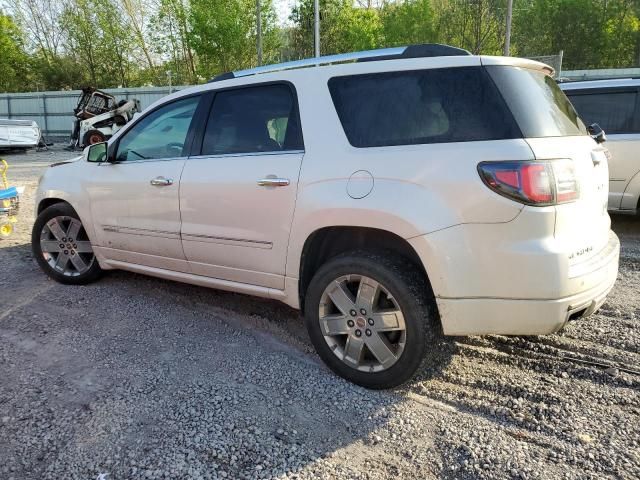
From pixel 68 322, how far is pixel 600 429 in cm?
375

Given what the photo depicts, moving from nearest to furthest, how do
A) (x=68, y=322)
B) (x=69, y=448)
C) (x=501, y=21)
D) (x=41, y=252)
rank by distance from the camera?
(x=69, y=448) → (x=68, y=322) → (x=41, y=252) → (x=501, y=21)

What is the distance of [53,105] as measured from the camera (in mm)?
28656

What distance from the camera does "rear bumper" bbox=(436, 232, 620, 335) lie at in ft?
8.82

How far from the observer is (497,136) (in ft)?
8.91

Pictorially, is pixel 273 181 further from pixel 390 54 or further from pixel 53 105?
pixel 53 105

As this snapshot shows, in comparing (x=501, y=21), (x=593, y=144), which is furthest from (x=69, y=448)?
(x=501, y=21)

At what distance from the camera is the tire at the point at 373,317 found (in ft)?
9.57

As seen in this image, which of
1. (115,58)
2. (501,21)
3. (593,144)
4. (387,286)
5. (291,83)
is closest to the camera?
(387,286)

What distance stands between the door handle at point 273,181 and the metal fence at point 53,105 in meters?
25.7

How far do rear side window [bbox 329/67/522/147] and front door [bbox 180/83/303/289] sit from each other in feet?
1.35

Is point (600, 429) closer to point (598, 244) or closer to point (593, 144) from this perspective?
point (598, 244)

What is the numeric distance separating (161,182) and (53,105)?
28.7 m

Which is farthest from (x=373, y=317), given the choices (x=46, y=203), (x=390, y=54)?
(x=46, y=203)

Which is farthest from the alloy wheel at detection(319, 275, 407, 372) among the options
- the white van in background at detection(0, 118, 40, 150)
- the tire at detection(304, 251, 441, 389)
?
the white van in background at detection(0, 118, 40, 150)
